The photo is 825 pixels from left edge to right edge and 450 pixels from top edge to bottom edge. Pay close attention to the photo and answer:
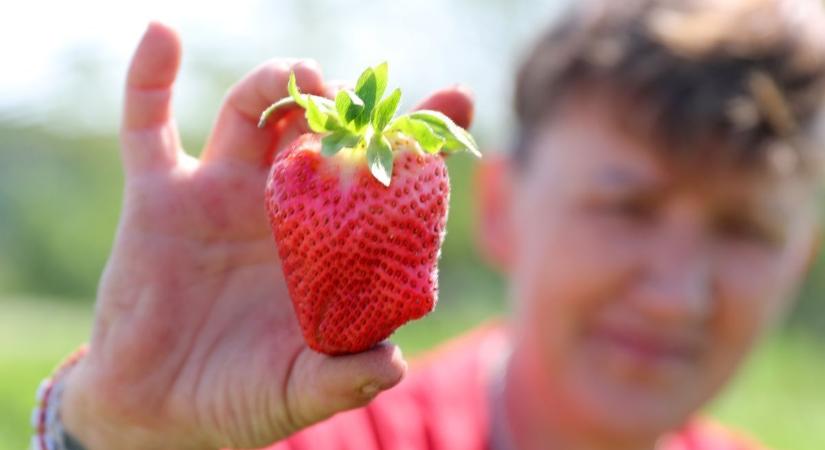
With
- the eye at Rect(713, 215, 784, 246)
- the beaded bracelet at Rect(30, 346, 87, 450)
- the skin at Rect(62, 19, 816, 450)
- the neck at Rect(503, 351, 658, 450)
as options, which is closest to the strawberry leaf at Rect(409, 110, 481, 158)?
the skin at Rect(62, 19, 816, 450)

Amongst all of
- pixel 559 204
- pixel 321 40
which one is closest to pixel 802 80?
pixel 559 204

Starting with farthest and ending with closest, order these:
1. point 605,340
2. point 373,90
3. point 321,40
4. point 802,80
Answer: point 321,40 < point 802,80 < point 605,340 < point 373,90

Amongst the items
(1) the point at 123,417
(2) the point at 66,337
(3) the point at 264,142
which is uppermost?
(3) the point at 264,142

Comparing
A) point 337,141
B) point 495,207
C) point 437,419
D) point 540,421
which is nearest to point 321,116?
point 337,141

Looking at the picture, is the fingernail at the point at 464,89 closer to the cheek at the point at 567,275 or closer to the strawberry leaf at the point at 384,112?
the strawberry leaf at the point at 384,112

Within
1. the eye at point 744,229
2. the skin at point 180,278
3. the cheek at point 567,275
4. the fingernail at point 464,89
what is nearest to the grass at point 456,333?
the cheek at point 567,275

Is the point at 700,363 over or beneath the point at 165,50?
beneath

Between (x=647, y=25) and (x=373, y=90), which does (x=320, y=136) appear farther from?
(x=647, y=25)

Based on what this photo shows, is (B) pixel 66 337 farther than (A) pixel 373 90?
Yes

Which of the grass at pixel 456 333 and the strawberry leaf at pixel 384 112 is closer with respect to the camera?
the strawberry leaf at pixel 384 112
